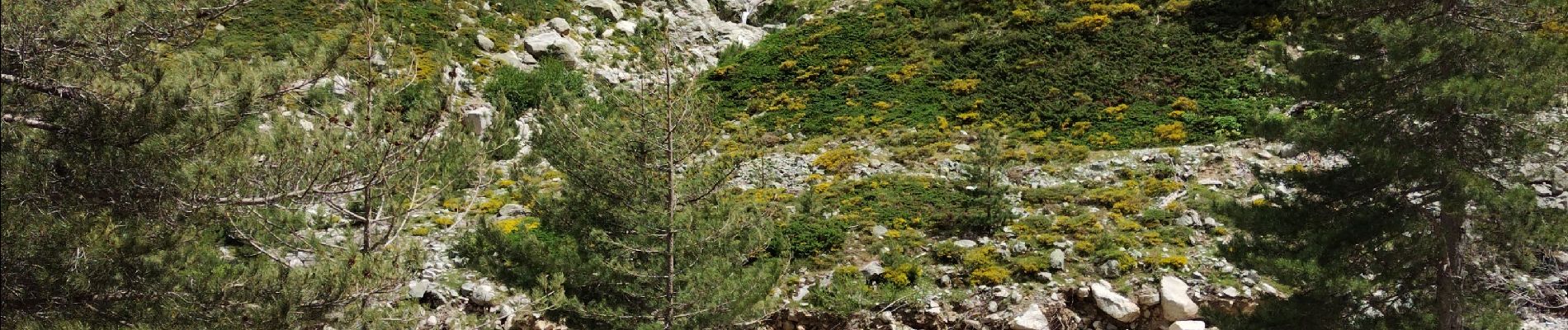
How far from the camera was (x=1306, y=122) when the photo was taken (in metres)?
9.48

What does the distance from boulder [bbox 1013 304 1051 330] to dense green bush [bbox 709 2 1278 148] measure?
26.7ft

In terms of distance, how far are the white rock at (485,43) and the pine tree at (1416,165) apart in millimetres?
22020

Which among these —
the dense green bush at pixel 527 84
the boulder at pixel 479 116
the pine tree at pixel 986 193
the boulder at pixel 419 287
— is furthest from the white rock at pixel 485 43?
the pine tree at pixel 986 193

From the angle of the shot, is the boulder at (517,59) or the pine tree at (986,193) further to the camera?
the boulder at (517,59)

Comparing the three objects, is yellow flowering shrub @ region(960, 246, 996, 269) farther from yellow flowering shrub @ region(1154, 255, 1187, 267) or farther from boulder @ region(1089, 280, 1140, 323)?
yellow flowering shrub @ region(1154, 255, 1187, 267)

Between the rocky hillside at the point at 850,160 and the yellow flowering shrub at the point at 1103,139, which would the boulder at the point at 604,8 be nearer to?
the rocky hillside at the point at 850,160

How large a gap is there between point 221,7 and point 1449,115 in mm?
11045

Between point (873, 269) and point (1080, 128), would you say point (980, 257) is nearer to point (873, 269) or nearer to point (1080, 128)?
point (873, 269)

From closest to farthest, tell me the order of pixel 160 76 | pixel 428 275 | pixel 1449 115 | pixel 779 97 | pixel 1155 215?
pixel 160 76, pixel 1449 115, pixel 428 275, pixel 1155 215, pixel 779 97

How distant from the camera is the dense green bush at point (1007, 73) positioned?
70.5ft

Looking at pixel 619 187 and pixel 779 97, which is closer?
pixel 619 187

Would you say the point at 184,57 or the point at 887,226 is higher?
the point at 184,57

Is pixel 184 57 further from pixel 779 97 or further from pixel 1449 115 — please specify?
pixel 779 97

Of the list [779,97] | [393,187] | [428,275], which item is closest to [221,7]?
[393,187]
